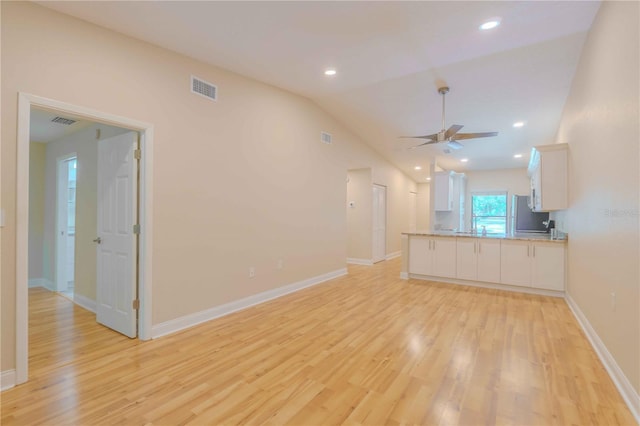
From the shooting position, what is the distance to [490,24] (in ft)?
9.72

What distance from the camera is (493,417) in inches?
73.9

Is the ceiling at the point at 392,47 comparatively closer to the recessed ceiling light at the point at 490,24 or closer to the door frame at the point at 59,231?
the recessed ceiling light at the point at 490,24

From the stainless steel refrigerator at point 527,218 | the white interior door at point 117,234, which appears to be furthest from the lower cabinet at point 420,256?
the white interior door at point 117,234

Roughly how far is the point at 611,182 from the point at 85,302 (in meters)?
5.96

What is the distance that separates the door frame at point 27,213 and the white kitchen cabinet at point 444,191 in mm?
6386

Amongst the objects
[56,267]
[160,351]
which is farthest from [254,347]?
[56,267]

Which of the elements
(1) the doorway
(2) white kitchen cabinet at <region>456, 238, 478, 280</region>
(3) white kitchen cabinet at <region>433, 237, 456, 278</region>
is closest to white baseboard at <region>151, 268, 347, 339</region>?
(3) white kitchen cabinet at <region>433, 237, 456, 278</region>

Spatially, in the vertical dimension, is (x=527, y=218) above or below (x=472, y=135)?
below

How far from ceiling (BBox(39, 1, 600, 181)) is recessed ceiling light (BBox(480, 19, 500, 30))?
7cm

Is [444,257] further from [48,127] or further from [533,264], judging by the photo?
[48,127]

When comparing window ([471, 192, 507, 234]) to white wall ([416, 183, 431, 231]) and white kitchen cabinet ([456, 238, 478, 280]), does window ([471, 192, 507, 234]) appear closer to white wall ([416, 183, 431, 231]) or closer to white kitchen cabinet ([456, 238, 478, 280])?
white wall ([416, 183, 431, 231])

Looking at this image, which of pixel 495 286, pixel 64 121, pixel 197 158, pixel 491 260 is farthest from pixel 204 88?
pixel 495 286

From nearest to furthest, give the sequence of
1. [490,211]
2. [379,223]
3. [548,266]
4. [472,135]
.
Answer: [472,135]
[548,266]
[379,223]
[490,211]

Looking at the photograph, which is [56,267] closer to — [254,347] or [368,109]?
[254,347]
